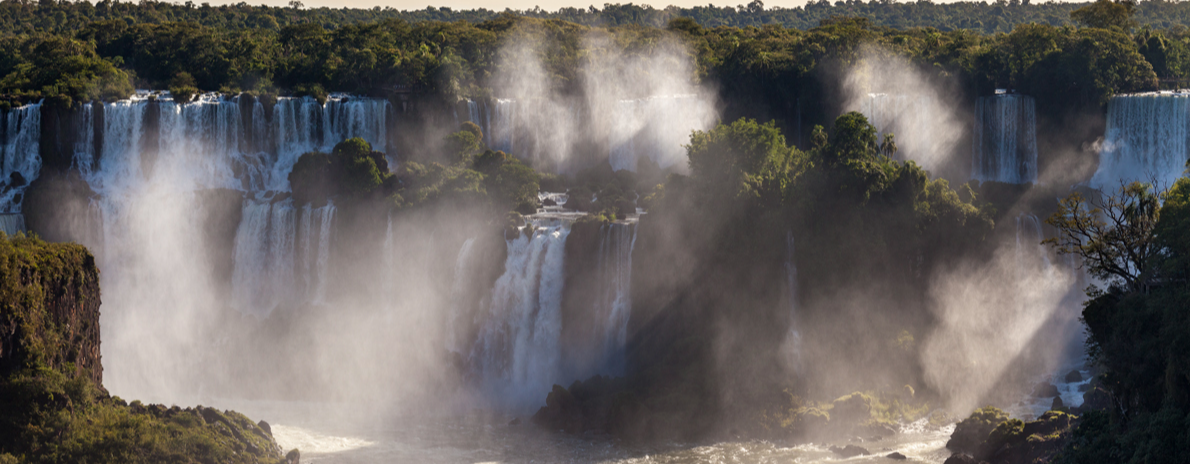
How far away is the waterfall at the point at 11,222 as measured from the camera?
5775 cm

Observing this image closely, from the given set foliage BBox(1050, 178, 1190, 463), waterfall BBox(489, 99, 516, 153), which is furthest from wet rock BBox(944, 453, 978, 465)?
waterfall BBox(489, 99, 516, 153)

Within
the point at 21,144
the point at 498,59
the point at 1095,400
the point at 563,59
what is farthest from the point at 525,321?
the point at 21,144

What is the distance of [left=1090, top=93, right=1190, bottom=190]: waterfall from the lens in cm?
6150

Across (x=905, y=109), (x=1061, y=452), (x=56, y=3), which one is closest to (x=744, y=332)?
(x=1061, y=452)

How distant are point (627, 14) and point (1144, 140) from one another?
89.1 m

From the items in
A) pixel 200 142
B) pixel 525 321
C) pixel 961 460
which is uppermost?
pixel 200 142

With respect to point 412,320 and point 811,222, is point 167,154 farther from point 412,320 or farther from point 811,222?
point 811,222

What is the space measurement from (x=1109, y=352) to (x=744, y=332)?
17374 millimetres

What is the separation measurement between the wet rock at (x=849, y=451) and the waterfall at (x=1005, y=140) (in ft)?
92.2

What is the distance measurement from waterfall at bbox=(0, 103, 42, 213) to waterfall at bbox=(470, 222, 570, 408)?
1113 inches

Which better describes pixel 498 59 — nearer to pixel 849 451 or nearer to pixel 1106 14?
pixel 849 451

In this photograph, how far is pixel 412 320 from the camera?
57.8 meters

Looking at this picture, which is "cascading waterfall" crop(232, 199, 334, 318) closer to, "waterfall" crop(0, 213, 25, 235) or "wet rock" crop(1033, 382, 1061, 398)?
"waterfall" crop(0, 213, 25, 235)

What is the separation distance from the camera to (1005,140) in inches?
2613
